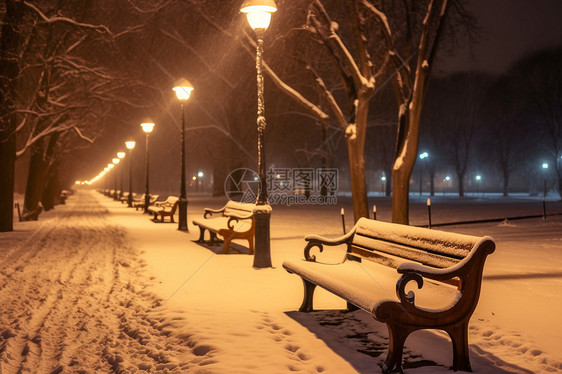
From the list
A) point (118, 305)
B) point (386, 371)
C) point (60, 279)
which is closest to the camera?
point (386, 371)

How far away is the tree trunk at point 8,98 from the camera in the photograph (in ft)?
59.0

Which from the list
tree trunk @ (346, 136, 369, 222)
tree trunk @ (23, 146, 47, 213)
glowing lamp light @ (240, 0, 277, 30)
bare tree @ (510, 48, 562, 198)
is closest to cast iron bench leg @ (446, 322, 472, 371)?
glowing lamp light @ (240, 0, 277, 30)

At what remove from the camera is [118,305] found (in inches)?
299

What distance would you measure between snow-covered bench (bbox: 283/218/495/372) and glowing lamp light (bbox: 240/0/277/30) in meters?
4.83

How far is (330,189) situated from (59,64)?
3069 cm

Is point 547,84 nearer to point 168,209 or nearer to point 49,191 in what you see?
point 168,209

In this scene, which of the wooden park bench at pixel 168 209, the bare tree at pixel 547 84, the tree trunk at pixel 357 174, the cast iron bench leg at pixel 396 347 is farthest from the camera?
the bare tree at pixel 547 84

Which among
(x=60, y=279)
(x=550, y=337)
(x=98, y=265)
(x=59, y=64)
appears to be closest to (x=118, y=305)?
(x=60, y=279)

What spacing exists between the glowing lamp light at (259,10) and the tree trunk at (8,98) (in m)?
10.3

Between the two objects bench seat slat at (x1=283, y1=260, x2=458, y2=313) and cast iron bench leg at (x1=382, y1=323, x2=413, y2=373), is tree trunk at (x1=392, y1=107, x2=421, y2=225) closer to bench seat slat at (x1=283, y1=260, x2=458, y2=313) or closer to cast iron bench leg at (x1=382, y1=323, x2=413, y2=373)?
bench seat slat at (x1=283, y1=260, x2=458, y2=313)

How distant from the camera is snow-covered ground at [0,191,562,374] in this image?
204 inches

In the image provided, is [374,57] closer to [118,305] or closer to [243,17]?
[243,17]

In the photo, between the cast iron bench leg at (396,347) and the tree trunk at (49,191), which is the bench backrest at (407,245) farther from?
the tree trunk at (49,191)

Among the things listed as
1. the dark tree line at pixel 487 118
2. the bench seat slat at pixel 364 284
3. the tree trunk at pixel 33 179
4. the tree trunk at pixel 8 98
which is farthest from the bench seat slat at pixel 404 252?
the dark tree line at pixel 487 118
